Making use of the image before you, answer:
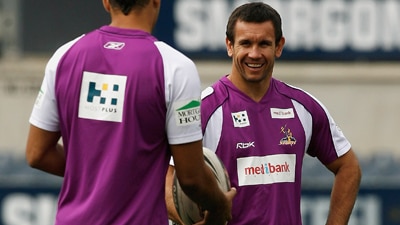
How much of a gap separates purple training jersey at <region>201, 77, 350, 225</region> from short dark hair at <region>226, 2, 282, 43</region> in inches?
8.9

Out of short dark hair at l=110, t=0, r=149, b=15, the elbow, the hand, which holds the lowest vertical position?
the hand

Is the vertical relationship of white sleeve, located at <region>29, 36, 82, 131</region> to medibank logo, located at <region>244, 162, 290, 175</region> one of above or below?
above

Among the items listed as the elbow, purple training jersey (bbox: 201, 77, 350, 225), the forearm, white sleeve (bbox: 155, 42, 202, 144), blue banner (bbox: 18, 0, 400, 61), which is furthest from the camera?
blue banner (bbox: 18, 0, 400, 61)

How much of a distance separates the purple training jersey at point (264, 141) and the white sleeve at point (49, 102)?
1115mm

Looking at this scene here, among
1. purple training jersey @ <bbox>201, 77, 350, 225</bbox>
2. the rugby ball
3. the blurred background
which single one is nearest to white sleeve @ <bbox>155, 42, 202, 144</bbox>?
the rugby ball

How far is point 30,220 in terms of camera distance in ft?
35.4

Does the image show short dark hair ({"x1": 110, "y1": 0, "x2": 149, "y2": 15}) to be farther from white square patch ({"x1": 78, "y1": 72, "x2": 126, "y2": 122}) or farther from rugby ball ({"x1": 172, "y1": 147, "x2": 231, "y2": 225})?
rugby ball ({"x1": 172, "y1": 147, "x2": 231, "y2": 225})

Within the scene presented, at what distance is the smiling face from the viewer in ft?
17.8

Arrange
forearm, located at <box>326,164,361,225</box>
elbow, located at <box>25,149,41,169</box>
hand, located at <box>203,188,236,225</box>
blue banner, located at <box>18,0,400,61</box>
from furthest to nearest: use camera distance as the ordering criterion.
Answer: blue banner, located at <box>18,0,400,61</box>
forearm, located at <box>326,164,361,225</box>
hand, located at <box>203,188,236,225</box>
elbow, located at <box>25,149,41,169</box>

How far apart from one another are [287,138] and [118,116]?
1380mm

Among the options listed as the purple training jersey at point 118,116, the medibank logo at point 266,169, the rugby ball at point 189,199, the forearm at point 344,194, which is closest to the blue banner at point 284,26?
the forearm at point 344,194

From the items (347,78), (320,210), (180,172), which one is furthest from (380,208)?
(180,172)

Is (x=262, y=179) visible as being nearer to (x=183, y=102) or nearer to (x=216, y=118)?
(x=216, y=118)

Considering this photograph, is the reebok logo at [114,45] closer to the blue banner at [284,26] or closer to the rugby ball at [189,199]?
the rugby ball at [189,199]
